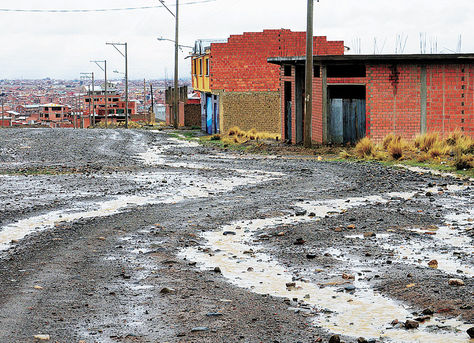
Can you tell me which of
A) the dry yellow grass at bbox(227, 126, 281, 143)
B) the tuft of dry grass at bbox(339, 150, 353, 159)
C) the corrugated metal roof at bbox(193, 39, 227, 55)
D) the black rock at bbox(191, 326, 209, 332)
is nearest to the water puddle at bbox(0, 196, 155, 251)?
the black rock at bbox(191, 326, 209, 332)

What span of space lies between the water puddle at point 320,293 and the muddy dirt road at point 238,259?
0.07 ft

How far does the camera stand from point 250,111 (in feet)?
158

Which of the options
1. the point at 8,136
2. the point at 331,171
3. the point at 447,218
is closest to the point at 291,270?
the point at 447,218

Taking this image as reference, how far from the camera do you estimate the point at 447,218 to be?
13273 mm

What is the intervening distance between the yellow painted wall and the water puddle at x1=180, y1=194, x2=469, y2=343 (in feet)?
131

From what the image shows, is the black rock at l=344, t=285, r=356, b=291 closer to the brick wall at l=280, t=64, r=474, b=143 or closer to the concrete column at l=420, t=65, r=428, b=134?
the brick wall at l=280, t=64, r=474, b=143

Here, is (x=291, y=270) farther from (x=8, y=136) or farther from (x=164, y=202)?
(x=8, y=136)

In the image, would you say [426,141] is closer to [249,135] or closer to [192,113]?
[249,135]

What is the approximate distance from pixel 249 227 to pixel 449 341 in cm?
653

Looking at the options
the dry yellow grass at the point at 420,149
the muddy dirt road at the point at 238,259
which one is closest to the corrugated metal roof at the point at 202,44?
the dry yellow grass at the point at 420,149

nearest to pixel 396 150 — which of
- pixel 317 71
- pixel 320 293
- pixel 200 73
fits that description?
pixel 317 71

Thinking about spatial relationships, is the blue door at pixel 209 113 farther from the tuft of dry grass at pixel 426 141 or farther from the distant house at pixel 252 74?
the tuft of dry grass at pixel 426 141

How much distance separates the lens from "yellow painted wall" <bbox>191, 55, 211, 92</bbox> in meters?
52.6

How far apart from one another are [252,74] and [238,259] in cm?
3771
